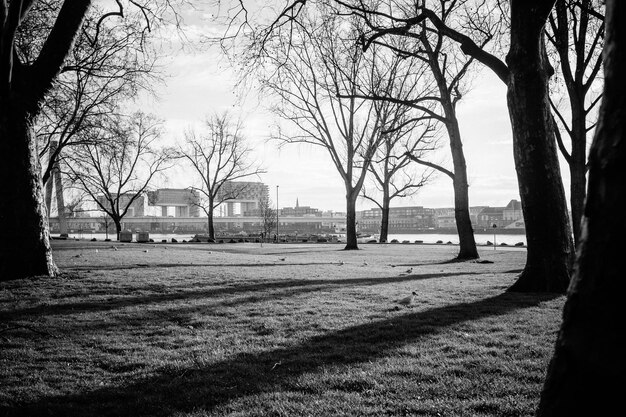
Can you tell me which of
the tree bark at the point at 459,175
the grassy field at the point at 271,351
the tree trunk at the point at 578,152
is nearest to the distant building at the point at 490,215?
the tree bark at the point at 459,175

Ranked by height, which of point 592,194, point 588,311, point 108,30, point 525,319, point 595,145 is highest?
point 108,30

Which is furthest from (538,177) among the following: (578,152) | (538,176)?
(578,152)

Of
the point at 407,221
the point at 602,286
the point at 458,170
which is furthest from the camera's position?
the point at 407,221

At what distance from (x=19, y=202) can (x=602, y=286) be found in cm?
1089

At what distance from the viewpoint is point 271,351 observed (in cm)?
468

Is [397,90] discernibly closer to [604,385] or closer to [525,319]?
[525,319]

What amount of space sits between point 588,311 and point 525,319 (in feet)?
16.0

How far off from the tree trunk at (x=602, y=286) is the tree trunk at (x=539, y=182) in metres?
7.17

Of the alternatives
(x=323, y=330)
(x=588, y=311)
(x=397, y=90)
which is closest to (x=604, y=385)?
(x=588, y=311)

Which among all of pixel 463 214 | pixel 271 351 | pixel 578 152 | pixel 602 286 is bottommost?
pixel 271 351

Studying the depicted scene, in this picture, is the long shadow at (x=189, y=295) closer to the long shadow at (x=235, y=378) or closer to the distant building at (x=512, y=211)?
the long shadow at (x=235, y=378)

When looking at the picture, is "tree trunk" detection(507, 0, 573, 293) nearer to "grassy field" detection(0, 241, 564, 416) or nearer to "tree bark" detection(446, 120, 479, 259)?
"grassy field" detection(0, 241, 564, 416)

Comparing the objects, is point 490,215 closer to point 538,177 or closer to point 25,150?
point 538,177

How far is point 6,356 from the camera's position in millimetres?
4617
